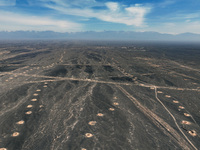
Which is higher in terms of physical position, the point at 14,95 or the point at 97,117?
the point at 97,117

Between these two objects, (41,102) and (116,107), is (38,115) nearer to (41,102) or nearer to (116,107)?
(41,102)

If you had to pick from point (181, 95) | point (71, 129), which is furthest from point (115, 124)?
point (181, 95)

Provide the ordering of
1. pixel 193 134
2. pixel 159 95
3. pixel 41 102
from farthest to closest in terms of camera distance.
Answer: pixel 159 95
pixel 41 102
pixel 193 134

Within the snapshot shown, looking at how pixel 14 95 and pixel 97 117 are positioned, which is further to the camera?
pixel 14 95

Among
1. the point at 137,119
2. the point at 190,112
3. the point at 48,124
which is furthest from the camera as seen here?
the point at 190,112

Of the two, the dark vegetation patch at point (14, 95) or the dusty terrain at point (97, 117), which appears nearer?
the dusty terrain at point (97, 117)

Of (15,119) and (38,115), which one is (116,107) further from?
(15,119)

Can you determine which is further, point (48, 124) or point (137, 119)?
point (137, 119)

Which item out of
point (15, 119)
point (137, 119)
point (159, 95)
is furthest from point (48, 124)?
point (159, 95)

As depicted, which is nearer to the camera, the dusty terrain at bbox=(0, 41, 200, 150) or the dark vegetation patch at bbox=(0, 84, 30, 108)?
the dusty terrain at bbox=(0, 41, 200, 150)
